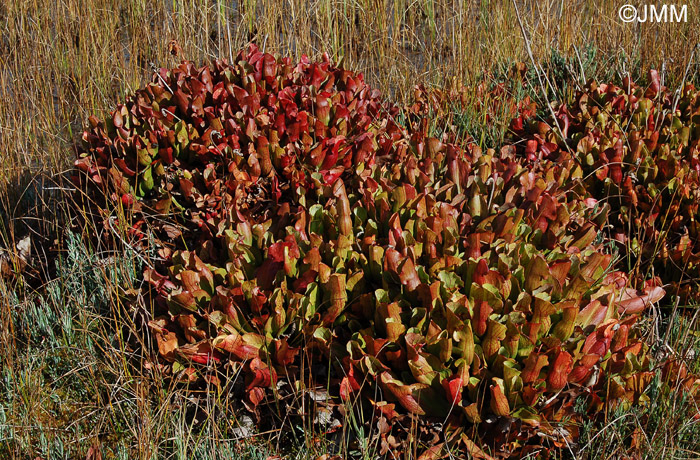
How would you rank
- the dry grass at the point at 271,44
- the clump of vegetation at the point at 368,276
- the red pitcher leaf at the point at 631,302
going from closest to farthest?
the clump of vegetation at the point at 368,276 → the red pitcher leaf at the point at 631,302 → the dry grass at the point at 271,44

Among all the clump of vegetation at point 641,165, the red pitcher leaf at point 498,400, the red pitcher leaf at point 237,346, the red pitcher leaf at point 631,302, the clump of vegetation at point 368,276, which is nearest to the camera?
the red pitcher leaf at point 498,400

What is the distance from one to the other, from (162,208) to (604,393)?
1.73 meters

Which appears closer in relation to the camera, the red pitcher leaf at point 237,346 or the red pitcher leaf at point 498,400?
the red pitcher leaf at point 498,400

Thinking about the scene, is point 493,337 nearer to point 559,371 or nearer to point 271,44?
point 559,371

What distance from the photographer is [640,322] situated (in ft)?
7.48

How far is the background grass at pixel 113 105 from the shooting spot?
2.00 meters

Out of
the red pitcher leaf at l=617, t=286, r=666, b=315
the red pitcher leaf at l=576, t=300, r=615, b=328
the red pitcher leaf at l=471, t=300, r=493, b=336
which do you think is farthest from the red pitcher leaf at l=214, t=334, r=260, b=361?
the red pitcher leaf at l=617, t=286, r=666, b=315

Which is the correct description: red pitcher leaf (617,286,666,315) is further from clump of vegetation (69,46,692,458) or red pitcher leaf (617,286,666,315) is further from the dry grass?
the dry grass

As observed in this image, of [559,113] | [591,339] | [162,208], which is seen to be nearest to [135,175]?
[162,208]

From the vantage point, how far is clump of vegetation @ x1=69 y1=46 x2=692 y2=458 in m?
1.87

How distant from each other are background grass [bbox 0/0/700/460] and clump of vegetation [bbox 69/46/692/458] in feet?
0.40

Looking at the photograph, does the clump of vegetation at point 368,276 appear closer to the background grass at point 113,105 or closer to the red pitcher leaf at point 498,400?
the red pitcher leaf at point 498,400

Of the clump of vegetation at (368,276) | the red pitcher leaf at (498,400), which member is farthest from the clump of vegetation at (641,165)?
the red pitcher leaf at (498,400)

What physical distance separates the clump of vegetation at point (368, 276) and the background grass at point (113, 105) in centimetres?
12
